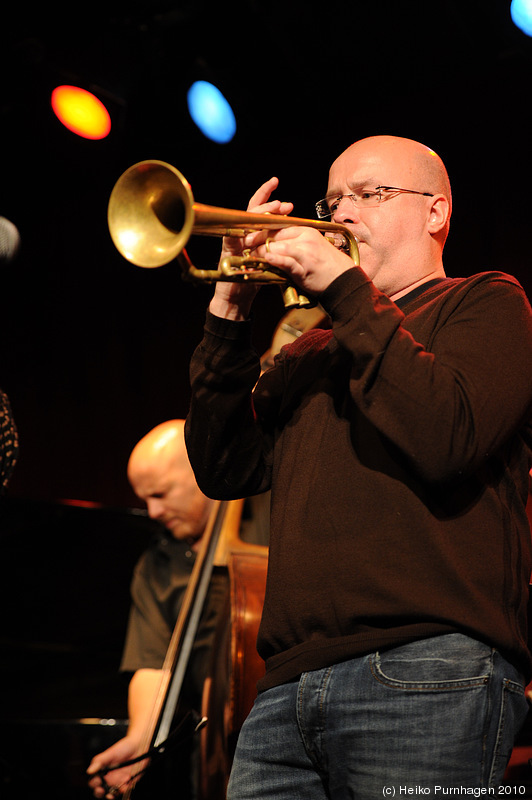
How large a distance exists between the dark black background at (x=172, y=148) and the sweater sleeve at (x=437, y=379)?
253 cm

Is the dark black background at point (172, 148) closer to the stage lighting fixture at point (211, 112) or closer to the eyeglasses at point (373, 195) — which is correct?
the stage lighting fixture at point (211, 112)

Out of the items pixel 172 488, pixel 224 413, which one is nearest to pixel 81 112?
pixel 172 488

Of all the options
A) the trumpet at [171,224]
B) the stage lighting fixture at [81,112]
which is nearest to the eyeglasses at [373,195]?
the trumpet at [171,224]

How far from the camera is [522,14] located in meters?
3.44

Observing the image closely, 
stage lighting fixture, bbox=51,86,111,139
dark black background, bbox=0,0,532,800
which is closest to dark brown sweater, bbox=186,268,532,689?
dark black background, bbox=0,0,532,800

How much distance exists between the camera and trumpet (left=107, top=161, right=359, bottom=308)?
161cm

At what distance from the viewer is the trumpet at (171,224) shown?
1.61 metres

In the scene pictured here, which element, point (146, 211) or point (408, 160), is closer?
point (146, 211)

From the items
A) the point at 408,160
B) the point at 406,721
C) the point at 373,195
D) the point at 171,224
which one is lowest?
the point at 406,721

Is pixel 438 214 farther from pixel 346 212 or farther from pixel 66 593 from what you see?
pixel 66 593

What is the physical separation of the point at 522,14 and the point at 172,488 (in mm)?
2901

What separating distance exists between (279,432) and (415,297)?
48 centimetres

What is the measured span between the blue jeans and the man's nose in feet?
3.51

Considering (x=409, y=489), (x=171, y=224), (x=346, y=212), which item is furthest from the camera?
(x=346, y=212)
